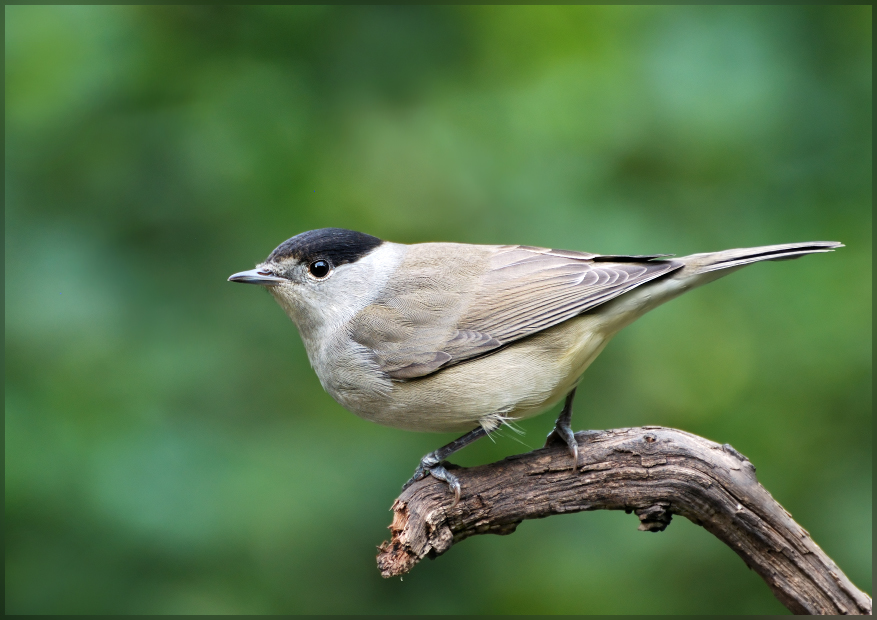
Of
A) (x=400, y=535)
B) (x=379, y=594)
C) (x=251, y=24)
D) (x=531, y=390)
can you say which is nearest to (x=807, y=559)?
(x=531, y=390)

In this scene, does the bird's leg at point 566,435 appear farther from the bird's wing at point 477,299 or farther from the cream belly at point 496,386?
the bird's wing at point 477,299

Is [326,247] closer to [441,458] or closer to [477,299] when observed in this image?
[477,299]

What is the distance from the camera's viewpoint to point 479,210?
Result: 16.0ft

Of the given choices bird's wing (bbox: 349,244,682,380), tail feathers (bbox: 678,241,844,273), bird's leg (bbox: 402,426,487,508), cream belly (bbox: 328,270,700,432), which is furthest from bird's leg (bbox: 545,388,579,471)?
tail feathers (bbox: 678,241,844,273)

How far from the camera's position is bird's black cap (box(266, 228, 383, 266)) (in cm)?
383

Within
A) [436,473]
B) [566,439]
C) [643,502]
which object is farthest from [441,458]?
[643,502]

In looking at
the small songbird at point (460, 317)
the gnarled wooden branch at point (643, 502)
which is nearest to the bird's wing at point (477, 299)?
the small songbird at point (460, 317)

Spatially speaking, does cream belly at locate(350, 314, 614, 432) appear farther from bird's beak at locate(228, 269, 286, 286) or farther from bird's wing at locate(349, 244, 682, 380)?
bird's beak at locate(228, 269, 286, 286)

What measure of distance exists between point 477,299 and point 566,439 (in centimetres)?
83

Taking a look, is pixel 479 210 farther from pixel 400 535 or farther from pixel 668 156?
pixel 400 535

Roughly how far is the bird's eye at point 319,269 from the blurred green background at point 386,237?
914 millimetres

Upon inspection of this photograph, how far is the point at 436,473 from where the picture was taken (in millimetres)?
3521

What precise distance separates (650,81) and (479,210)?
1.37m

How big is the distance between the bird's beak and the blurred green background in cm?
98
